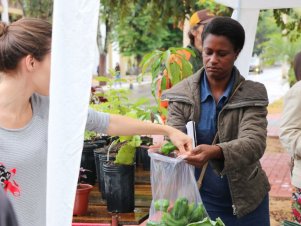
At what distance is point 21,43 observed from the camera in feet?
Answer: 5.89

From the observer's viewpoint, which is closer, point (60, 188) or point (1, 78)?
point (60, 188)

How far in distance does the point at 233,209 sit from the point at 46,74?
111 cm

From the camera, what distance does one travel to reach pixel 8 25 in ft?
6.18

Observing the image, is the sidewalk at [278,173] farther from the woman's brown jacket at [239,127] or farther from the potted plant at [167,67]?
the woman's brown jacket at [239,127]

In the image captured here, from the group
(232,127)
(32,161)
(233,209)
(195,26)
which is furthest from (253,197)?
(195,26)

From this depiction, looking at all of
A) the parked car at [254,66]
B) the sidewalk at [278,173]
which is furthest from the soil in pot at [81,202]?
the sidewalk at [278,173]

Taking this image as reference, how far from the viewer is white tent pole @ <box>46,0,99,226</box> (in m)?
1.49

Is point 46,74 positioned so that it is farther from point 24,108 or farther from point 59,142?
point 59,142

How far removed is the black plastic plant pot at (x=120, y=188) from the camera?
284cm

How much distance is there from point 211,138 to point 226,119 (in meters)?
0.12

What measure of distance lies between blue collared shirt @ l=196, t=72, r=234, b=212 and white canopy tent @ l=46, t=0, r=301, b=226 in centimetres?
94

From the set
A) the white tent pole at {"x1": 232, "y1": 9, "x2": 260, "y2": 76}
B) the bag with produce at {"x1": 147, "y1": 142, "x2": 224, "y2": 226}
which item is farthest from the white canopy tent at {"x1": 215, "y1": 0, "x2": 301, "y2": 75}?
the bag with produce at {"x1": 147, "y1": 142, "x2": 224, "y2": 226}

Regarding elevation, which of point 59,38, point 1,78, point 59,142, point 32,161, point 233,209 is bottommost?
point 233,209

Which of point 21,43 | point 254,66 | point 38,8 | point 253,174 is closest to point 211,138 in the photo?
point 253,174
